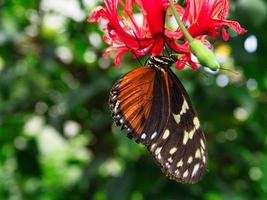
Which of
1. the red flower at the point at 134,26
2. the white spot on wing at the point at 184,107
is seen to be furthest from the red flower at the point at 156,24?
the white spot on wing at the point at 184,107

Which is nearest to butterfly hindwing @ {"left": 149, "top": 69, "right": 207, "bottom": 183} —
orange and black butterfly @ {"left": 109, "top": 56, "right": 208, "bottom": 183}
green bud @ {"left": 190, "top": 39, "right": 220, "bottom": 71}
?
orange and black butterfly @ {"left": 109, "top": 56, "right": 208, "bottom": 183}

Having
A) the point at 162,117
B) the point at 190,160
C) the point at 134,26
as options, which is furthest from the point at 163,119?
the point at 134,26

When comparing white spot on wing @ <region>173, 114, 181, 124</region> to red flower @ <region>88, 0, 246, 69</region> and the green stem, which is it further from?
the green stem

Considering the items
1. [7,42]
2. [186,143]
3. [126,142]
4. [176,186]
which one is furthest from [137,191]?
[186,143]

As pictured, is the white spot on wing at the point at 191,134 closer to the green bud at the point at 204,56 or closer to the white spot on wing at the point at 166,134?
the white spot on wing at the point at 166,134

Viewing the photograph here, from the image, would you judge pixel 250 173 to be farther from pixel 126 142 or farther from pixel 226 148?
pixel 126 142

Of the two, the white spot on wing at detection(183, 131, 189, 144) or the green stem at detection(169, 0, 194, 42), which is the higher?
the green stem at detection(169, 0, 194, 42)

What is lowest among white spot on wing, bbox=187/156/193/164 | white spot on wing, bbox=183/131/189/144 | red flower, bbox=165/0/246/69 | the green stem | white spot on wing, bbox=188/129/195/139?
white spot on wing, bbox=187/156/193/164

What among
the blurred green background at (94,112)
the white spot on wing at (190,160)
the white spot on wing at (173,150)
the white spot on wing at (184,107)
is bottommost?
the blurred green background at (94,112)
